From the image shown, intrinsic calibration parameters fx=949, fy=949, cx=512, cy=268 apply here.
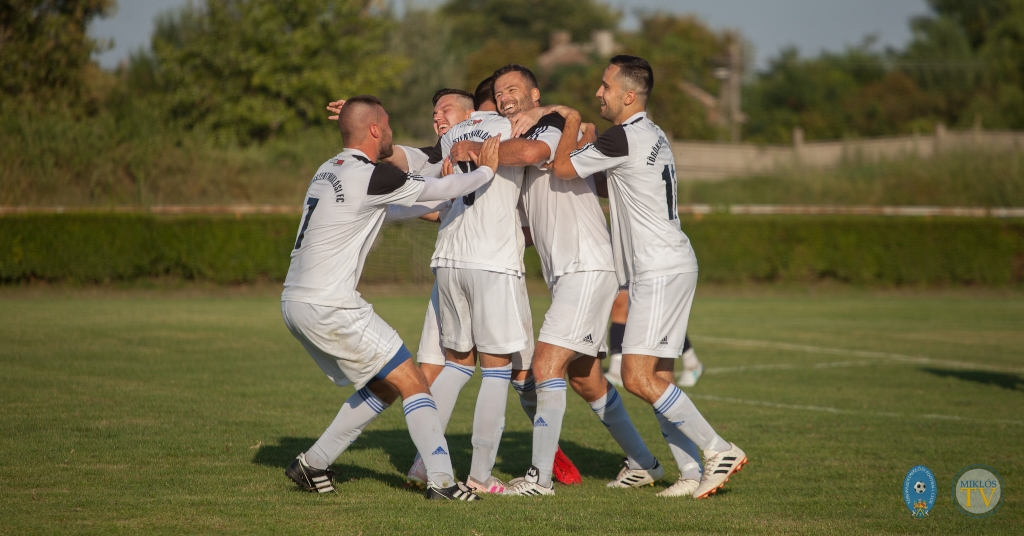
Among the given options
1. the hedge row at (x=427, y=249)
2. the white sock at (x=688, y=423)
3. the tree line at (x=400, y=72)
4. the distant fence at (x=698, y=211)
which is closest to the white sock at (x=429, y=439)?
the white sock at (x=688, y=423)

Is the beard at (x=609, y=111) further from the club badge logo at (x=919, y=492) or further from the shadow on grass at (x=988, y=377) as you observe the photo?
the shadow on grass at (x=988, y=377)

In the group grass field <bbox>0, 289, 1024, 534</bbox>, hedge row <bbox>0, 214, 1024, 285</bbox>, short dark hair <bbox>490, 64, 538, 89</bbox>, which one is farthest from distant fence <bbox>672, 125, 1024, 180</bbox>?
short dark hair <bbox>490, 64, 538, 89</bbox>

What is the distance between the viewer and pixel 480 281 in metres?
5.74

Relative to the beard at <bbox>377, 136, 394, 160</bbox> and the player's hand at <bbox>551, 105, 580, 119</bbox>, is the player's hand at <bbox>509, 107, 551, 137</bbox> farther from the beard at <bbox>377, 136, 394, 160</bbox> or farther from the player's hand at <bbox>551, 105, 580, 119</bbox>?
the beard at <bbox>377, 136, 394, 160</bbox>

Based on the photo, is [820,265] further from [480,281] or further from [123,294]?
[480,281]

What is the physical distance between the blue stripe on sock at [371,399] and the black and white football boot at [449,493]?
1.82 ft

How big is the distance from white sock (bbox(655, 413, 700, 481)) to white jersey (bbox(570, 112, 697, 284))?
1.01 m

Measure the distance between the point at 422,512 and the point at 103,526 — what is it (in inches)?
64.5

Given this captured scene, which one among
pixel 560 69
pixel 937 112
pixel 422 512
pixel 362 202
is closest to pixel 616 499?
pixel 422 512

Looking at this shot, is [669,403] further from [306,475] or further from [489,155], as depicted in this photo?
[306,475]

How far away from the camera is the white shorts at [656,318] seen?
5.78 meters

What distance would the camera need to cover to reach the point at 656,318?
5.78 meters

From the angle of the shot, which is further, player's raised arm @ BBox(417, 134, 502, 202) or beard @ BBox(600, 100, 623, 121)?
beard @ BBox(600, 100, 623, 121)

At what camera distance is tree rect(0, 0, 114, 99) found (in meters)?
29.7
